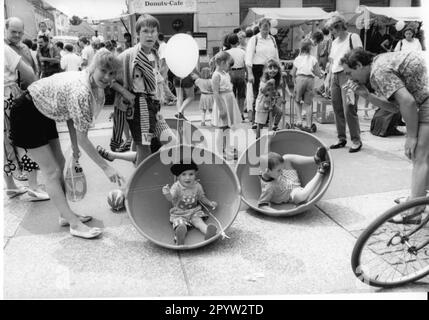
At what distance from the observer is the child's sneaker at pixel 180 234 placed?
2982 millimetres

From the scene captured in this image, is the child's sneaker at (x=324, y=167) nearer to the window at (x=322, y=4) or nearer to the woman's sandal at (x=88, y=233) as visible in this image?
the woman's sandal at (x=88, y=233)

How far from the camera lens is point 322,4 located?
14844 mm

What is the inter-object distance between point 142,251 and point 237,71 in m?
4.99

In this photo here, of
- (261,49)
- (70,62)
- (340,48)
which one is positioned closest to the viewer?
(340,48)

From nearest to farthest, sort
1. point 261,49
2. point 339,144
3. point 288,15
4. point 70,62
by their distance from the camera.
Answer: point 339,144
point 261,49
point 70,62
point 288,15

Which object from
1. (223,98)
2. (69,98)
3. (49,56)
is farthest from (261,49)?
(49,56)

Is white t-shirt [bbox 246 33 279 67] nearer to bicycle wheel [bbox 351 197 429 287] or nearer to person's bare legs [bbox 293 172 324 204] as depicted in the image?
person's bare legs [bbox 293 172 324 204]

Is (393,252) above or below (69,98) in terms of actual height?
below

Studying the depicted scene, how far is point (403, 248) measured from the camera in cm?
273

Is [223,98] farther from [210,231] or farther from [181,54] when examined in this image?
[210,231]

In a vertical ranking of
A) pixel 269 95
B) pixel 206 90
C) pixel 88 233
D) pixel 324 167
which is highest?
pixel 269 95

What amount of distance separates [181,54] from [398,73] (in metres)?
1.85

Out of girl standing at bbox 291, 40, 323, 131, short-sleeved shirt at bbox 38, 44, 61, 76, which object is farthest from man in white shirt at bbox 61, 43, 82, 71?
girl standing at bbox 291, 40, 323, 131

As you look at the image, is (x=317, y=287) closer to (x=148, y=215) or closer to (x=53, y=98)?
(x=148, y=215)
